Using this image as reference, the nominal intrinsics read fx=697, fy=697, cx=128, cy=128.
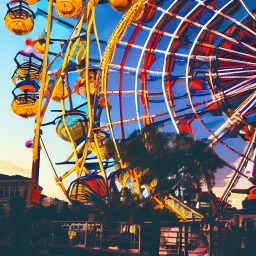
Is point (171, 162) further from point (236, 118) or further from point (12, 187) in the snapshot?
point (12, 187)

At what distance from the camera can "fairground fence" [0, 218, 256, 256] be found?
16.7 metres

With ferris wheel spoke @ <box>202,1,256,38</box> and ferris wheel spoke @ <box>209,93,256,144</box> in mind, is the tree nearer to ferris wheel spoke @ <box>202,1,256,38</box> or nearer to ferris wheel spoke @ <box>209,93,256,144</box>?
ferris wheel spoke @ <box>209,93,256,144</box>

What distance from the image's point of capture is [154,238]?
1691cm

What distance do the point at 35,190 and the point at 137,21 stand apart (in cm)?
603

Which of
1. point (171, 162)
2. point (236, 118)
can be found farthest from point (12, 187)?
point (236, 118)

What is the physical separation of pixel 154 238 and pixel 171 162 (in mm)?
3238

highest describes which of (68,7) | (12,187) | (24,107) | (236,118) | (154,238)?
(68,7)

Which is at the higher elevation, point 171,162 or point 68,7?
point 68,7

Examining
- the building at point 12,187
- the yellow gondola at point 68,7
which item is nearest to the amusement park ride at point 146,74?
the yellow gondola at point 68,7

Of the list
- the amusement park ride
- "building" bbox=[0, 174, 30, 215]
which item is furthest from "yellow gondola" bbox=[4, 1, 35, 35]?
"building" bbox=[0, 174, 30, 215]

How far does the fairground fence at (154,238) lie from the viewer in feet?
54.7

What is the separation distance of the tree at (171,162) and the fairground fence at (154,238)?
68.3 inches

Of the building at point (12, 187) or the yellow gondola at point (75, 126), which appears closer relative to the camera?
the yellow gondola at point (75, 126)

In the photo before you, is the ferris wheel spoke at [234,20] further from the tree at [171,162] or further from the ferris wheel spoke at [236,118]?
the tree at [171,162]
